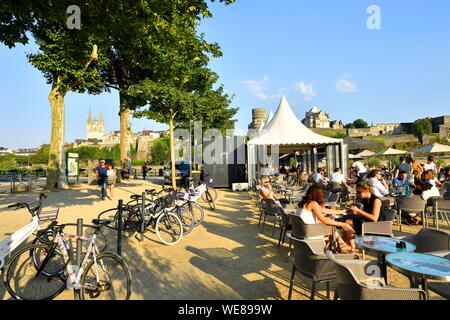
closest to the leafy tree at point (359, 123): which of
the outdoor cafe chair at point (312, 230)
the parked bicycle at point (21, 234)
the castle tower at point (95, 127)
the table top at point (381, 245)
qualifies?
the castle tower at point (95, 127)

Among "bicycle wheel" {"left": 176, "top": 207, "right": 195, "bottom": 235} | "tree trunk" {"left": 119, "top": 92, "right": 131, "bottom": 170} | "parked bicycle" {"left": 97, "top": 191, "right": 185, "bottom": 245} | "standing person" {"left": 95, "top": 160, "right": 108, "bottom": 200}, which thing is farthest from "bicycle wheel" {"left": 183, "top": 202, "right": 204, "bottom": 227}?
"tree trunk" {"left": 119, "top": 92, "right": 131, "bottom": 170}

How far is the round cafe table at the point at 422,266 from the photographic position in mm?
2502

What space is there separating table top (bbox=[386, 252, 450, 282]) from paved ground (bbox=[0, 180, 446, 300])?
117 cm

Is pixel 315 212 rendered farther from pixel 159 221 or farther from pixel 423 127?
pixel 423 127

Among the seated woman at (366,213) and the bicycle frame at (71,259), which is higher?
the seated woman at (366,213)

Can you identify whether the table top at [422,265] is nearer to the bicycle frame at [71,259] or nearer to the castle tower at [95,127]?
the bicycle frame at [71,259]

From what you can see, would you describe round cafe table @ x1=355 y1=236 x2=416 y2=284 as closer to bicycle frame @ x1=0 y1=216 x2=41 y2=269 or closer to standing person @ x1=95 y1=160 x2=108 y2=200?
bicycle frame @ x1=0 y1=216 x2=41 y2=269

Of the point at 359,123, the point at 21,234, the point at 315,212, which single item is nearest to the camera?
the point at 21,234

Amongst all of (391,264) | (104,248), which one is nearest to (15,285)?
(104,248)

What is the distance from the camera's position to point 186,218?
6957 millimetres

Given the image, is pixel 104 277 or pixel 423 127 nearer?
pixel 104 277

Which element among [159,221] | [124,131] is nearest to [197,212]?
[159,221]

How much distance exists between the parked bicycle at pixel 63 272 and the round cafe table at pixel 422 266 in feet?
8.98

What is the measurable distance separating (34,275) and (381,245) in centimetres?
429
